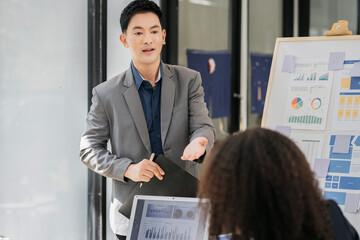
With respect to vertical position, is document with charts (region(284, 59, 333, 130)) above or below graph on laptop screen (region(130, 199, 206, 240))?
above

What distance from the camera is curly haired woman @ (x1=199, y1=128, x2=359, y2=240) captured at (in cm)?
117

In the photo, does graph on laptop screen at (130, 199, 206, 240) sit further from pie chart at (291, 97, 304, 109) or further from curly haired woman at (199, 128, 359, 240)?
pie chart at (291, 97, 304, 109)

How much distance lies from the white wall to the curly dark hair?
6.62ft

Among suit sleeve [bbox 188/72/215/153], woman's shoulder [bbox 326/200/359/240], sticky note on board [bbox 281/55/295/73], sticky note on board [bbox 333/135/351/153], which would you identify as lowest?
woman's shoulder [bbox 326/200/359/240]

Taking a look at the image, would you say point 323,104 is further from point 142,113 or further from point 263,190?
point 263,190

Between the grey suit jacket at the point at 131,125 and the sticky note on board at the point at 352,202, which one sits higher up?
the grey suit jacket at the point at 131,125

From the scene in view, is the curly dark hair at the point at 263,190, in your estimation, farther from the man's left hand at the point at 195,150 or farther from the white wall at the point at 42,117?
the white wall at the point at 42,117

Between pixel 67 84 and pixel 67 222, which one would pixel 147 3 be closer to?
pixel 67 84

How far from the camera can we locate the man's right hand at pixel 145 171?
207 centimetres

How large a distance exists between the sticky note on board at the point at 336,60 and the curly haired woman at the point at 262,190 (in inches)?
64.4

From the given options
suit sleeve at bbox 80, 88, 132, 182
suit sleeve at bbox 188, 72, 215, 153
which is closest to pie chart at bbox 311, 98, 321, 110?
suit sleeve at bbox 188, 72, 215, 153

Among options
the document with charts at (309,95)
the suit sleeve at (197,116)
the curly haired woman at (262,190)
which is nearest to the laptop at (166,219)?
the suit sleeve at (197,116)

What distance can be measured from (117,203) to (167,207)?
1.49ft

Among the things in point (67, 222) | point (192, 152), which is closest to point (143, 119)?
point (192, 152)
